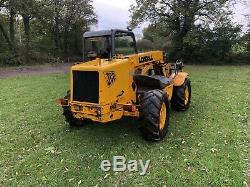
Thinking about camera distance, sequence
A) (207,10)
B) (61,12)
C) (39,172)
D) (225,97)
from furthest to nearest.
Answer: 1. (61,12)
2. (207,10)
3. (225,97)
4. (39,172)

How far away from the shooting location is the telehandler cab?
225 inches

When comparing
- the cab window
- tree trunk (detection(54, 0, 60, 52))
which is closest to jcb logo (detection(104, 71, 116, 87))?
the cab window

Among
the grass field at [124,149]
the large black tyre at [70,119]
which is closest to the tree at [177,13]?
the grass field at [124,149]

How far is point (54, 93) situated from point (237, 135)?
6.74 metres

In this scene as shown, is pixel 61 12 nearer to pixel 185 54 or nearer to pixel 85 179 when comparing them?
pixel 185 54

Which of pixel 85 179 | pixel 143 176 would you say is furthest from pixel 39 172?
pixel 143 176

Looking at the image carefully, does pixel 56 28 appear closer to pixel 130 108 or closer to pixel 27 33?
pixel 27 33

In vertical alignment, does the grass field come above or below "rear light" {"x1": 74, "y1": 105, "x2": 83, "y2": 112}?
below

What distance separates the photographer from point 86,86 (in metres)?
5.83

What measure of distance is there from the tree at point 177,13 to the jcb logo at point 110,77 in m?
16.8

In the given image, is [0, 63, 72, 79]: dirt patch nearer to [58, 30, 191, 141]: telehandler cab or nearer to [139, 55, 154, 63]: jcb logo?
[58, 30, 191, 141]: telehandler cab

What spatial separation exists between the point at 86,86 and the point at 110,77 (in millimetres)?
473

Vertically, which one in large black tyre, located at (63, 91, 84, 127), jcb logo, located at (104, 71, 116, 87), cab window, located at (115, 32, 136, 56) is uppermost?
cab window, located at (115, 32, 136, 56)

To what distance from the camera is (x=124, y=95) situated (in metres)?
6.14
